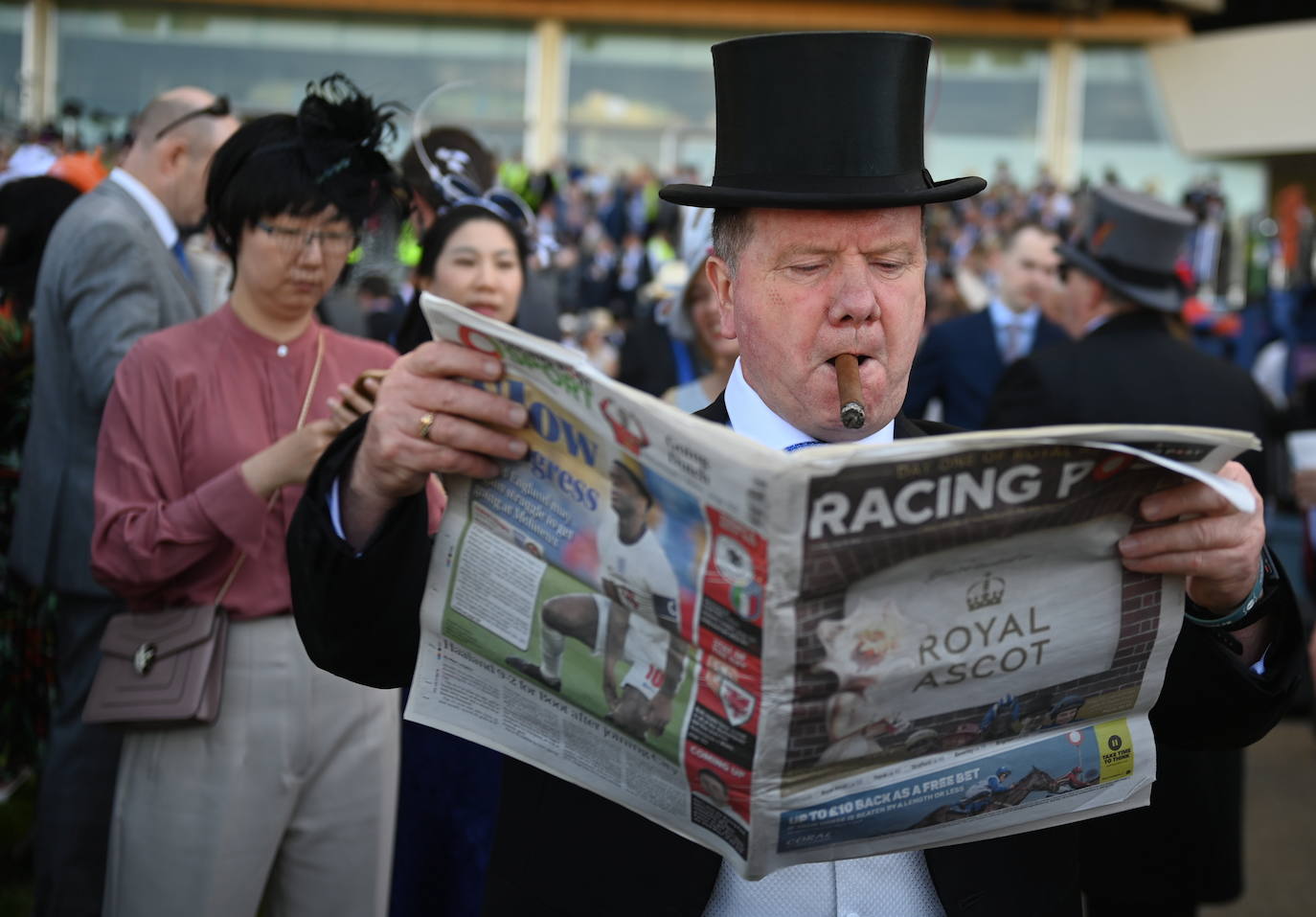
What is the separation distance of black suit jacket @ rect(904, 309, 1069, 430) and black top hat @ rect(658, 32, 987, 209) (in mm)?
3752

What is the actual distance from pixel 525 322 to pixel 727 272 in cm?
259

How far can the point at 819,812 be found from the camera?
1451 mm

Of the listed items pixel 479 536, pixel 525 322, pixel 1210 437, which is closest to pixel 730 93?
pixel 479 536

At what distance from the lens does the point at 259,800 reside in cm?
248

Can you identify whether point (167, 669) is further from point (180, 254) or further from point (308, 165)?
point (180, 254)

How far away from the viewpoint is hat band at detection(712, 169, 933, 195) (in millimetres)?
1670

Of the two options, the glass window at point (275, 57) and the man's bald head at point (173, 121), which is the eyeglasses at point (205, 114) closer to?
the man's bald head at point (173, 121)

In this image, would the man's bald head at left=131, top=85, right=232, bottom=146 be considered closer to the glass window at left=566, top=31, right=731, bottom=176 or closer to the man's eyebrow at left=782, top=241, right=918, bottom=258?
the man's eyebrow at left=782, top=241, right=918, bottom=258

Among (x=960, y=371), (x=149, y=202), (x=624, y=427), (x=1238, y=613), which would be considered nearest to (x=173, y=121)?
(x=149, y=202)

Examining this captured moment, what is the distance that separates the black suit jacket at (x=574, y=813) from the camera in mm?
1645

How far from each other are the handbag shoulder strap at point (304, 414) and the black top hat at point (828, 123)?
3.71 ft

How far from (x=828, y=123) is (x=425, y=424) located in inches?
25.1

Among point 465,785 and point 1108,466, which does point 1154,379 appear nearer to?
point 465,785

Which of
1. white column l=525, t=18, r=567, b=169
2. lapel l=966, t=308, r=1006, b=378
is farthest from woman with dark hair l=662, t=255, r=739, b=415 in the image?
white column l=525, t=18, r=567, b=169
